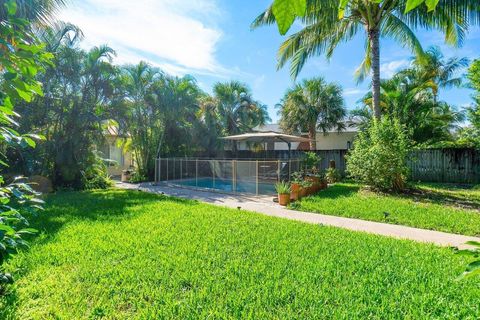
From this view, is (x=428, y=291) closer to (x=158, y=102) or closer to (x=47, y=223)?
(x=47, y=223)

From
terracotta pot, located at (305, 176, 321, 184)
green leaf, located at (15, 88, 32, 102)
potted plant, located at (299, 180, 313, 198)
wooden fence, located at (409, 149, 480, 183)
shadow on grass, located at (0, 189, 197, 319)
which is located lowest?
shadow on grass, located at (0, 189, 197, 319)

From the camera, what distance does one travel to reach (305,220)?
666cm

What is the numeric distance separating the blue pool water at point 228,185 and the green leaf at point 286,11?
10.3 m

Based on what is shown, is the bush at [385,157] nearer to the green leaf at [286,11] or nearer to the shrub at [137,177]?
the green leaf at [286,11]

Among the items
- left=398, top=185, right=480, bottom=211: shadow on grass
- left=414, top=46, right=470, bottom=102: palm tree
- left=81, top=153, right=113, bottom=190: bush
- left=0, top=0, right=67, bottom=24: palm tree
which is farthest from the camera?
left=414, top=46, right=470, bottom=102: palm tree

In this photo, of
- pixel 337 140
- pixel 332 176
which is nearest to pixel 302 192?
pixel 332 176

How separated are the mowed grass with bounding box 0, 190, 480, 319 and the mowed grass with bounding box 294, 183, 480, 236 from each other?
1768 mm

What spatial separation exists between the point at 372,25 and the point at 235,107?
38.4 ft

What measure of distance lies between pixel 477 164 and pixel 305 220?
34.4 ft

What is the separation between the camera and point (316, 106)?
65.1 ft

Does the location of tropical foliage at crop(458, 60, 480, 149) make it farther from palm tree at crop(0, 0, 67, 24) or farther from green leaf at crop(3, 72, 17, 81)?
palm tree at crop(0, 0, 67, 24)

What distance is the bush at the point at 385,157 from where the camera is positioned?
900 cm

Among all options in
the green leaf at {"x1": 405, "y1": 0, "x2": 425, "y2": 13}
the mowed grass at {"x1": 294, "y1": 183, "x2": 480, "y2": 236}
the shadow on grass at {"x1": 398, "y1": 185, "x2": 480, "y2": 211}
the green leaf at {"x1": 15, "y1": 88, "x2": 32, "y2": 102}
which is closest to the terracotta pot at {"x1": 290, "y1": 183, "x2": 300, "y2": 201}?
the mowed grass at {"x1": 294, "y1": 183, "x2": 480, "y2": 236}

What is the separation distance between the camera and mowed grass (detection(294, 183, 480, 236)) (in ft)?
19.9
